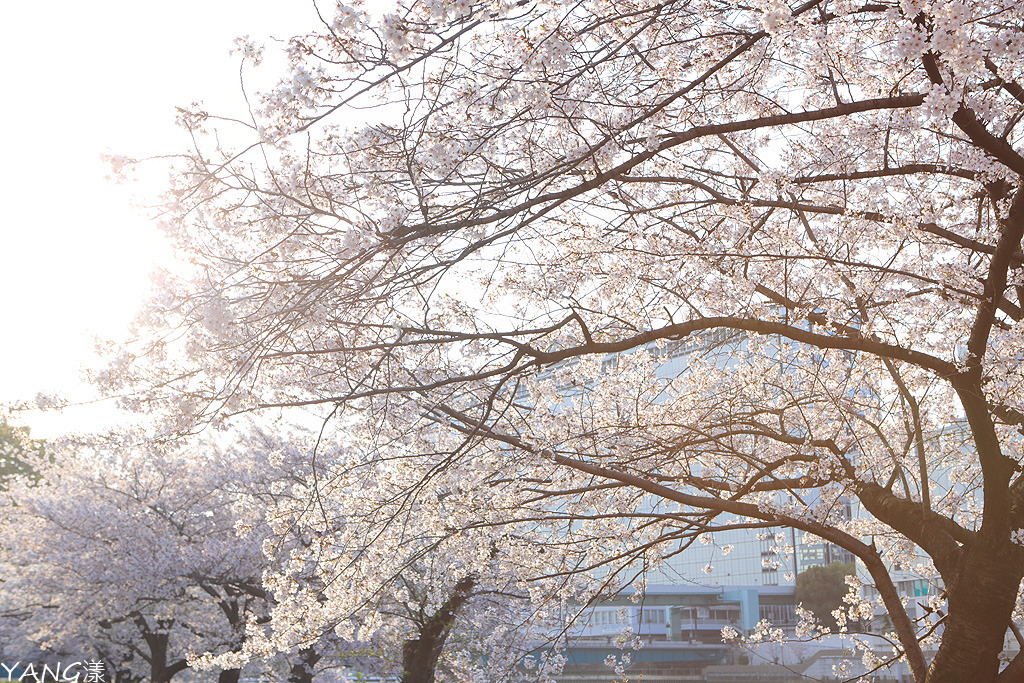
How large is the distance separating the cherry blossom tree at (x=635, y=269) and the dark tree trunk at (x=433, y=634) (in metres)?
2.96

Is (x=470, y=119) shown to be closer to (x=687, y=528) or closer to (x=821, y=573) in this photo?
(x=687, y=528)

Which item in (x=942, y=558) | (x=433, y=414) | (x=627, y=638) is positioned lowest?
(x=627, y=638)

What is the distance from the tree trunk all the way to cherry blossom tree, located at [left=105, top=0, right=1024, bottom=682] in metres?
0.02

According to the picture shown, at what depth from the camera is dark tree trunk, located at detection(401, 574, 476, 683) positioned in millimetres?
11953

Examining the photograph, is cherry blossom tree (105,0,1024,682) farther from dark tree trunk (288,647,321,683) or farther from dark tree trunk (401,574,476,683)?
dark tree trunk (288,647,321,683)

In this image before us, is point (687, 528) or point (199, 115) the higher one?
point (199, 115)

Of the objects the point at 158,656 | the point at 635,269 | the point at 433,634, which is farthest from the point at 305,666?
the point at 635,269

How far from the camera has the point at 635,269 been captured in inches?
268

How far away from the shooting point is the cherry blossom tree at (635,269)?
4.10 metres

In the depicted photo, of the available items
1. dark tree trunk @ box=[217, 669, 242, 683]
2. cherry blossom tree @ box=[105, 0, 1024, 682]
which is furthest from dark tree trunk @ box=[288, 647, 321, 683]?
cherry blossom tree @ box=[105, 0, 1024, 682]

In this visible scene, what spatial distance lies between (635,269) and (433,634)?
7654 mm

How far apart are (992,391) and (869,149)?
2082 mm

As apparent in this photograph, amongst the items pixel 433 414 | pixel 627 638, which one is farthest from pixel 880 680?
pixel 433 414

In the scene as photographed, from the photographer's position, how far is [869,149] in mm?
6234
